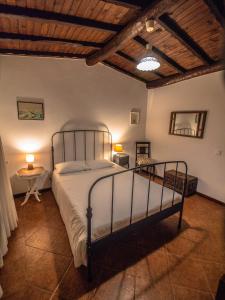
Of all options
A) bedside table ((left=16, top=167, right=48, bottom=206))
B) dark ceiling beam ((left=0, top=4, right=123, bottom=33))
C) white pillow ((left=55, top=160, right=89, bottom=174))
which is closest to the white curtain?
bedside table ((left=16, top=167, right=48, bottom=206))

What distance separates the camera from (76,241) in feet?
6.09

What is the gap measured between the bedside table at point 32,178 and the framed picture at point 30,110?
1.04 m

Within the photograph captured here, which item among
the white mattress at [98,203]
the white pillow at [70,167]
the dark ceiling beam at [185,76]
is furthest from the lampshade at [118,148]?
the dark ceiling beam at [185,76]

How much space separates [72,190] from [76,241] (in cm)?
89

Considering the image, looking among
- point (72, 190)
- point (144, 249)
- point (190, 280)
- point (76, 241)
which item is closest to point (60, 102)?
point (72, 190)

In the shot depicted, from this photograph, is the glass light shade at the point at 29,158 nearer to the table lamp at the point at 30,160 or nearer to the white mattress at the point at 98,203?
the table lamp at the point at 30,160

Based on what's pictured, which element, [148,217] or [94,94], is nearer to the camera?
[148,217]

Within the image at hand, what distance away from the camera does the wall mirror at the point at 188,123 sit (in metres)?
3.60

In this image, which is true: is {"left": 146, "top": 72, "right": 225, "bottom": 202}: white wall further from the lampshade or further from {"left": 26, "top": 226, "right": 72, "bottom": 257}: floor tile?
{"left": 26, "top": 226, "right": 72, "bottom": 257}: floor tile

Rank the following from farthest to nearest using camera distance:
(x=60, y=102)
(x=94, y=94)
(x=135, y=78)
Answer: (x=135, y=78)
(x=94, y=94)
(x=60, y=102)

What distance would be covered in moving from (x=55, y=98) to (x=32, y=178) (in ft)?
5.57

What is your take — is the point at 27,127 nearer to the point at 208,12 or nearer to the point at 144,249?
the point at 144,249

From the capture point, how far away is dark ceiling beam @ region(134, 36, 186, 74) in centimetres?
302

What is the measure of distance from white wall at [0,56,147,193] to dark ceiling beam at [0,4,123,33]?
3.80 feet
